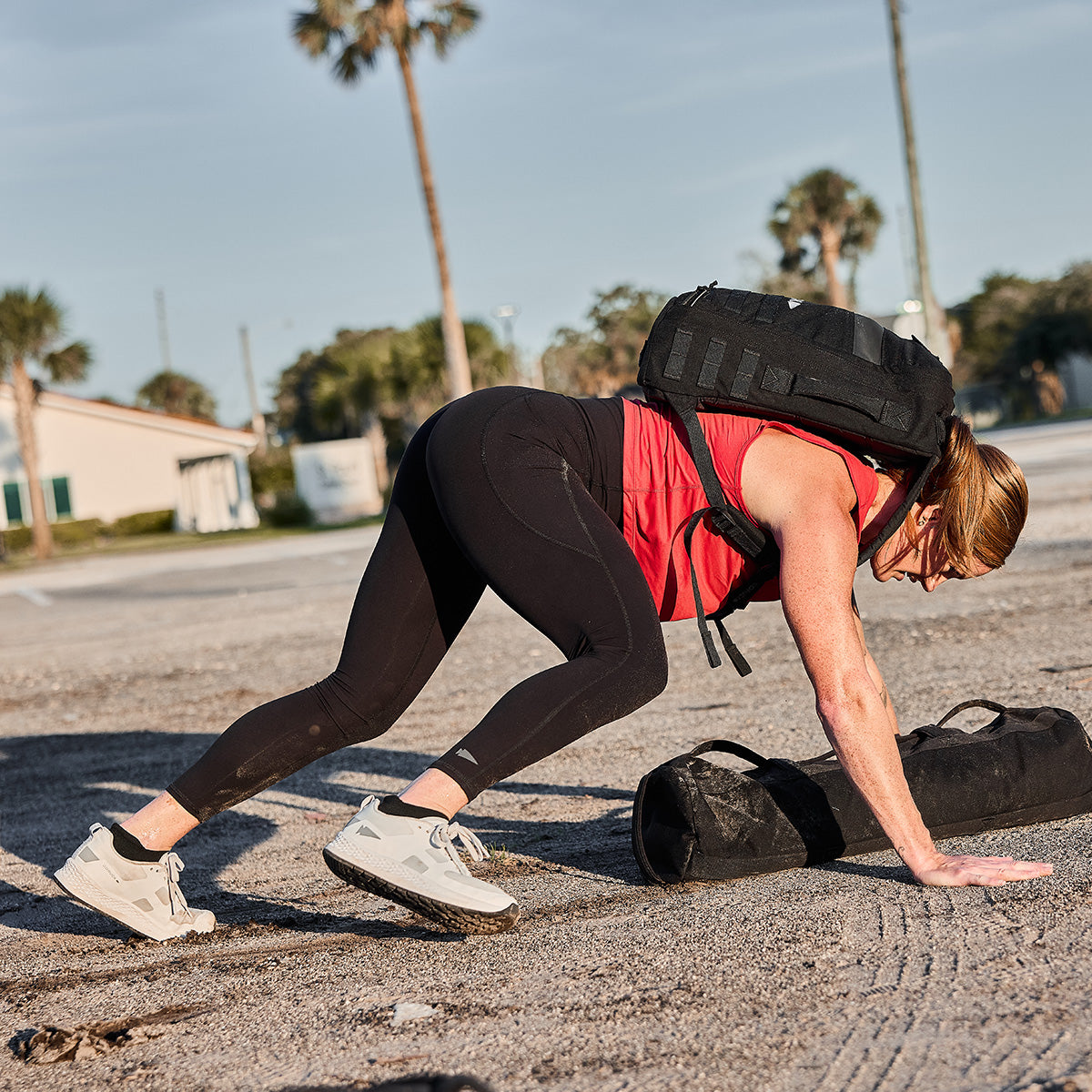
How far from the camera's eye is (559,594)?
2.73m

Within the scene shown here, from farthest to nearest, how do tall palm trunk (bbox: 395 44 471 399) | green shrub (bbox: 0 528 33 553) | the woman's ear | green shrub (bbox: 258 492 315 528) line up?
green shrub (bbox: 0 528 33 553) < green shrub (bbox: 258 492 315 528) < tall palm trunk (bbox: 395 44 471 399) < the woman's ear

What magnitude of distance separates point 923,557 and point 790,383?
0.55 metres

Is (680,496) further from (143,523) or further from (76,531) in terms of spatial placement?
(143,523)

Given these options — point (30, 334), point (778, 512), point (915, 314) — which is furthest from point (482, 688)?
point (30, 334)

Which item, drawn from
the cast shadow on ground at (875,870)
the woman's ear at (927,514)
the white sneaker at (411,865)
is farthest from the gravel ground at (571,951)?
the woman's ear at (927,514)

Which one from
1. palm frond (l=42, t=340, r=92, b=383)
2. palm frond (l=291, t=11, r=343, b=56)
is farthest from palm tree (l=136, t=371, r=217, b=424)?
palm frond (l=291, t=11, r=343, b=56)

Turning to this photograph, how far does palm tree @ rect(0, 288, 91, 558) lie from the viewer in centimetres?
3359

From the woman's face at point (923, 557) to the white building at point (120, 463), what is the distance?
39.9m

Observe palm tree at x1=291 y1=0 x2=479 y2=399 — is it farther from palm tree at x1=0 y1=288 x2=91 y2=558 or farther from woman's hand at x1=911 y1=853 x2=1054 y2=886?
woman's hand at x1=911 y1=853 x2=1054 y2=886

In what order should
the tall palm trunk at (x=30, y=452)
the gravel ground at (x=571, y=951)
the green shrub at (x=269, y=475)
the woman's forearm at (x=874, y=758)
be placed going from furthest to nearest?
the green shrub at (x=269, y=475) < the tall palm trunk at (x=30, y=452) < the woman's forearm at (x=874, y=758) < the gravel ground at (x=571, y=951)

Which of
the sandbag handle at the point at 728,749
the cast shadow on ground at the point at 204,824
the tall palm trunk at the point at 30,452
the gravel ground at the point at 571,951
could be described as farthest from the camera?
the tall palm trunk at the point at 30,452

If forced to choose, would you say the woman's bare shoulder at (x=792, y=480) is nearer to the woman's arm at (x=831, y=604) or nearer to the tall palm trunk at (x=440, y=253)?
the woman's arm at (x=831, y=604)

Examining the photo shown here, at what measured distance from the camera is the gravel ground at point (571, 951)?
218cm

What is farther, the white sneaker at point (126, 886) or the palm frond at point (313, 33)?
the palm frond at point (313, 33)
